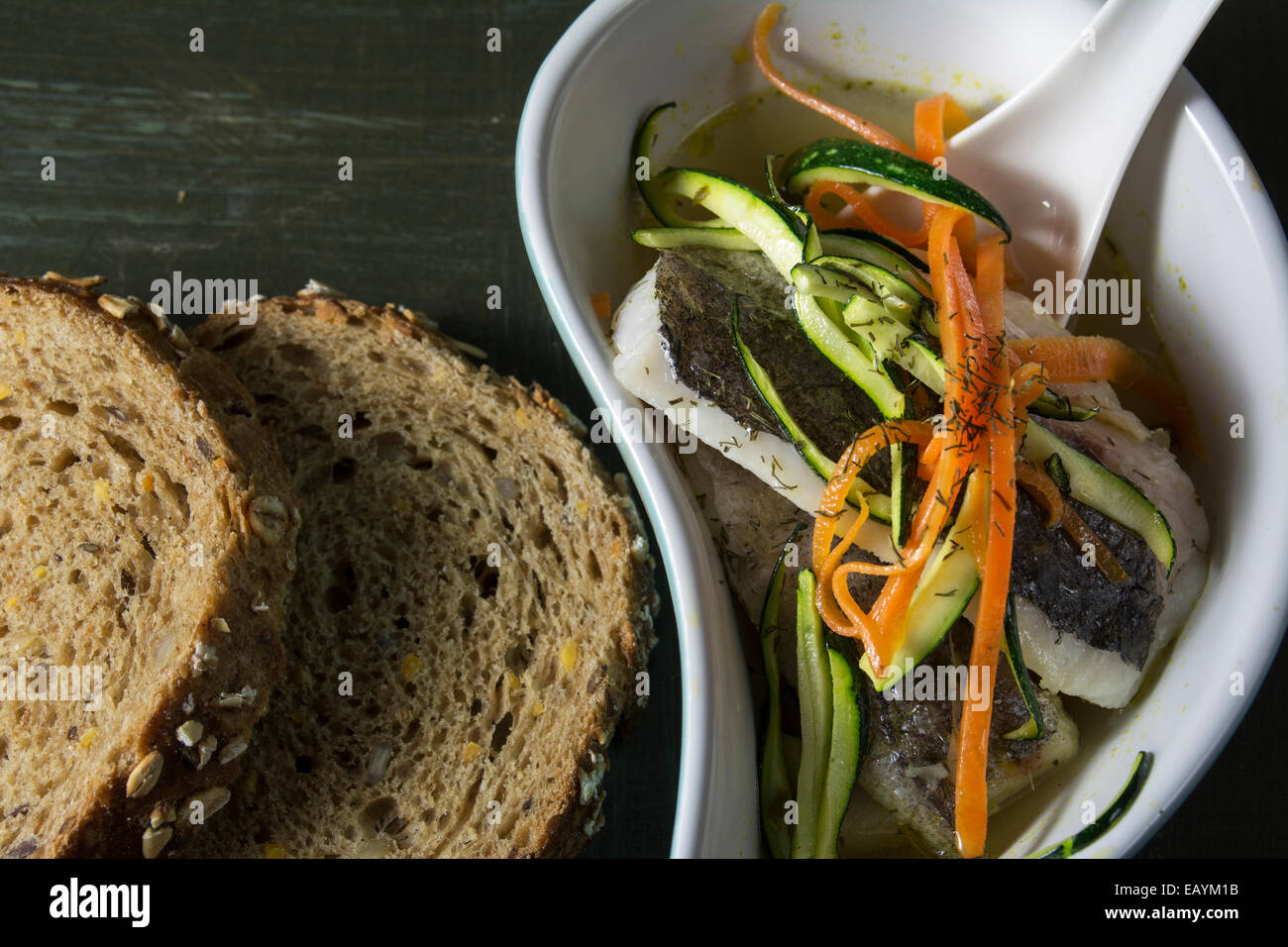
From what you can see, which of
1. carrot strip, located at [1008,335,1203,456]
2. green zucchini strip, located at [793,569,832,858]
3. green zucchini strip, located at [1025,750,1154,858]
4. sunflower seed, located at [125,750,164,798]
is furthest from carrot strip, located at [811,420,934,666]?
sunflower seed, located at [125,750,164,798]

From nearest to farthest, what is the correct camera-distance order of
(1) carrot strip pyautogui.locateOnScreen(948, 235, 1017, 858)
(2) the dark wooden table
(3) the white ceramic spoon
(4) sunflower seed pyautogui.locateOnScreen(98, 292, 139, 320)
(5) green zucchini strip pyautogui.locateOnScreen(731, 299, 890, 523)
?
(1) carrot strip pyautogui.locateOnScreen(948, 235, 1017, 858) < (5) green zucchini strip pyautogui.locateOnScreen(731, 299, 890, 523) < (3) the white ceramic spoon < (4) sunflower seed pyautogui.locateOnScreen(98, 292, 139, 320) < (2) the dark wooden table

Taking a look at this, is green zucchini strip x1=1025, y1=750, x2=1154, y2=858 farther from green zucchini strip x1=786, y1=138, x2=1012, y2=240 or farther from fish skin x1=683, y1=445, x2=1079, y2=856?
green zucchini strip x1=786, y1=138, x2=1012, y2=240

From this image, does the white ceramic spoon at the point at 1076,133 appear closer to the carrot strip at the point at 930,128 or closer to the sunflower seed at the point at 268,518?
the carrot strip at the point at 930,128

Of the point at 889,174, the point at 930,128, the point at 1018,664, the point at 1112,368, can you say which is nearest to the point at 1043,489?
the point at 1018,664

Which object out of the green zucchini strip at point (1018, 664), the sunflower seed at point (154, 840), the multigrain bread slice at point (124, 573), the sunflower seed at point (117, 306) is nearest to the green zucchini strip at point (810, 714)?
the green zucchini strip at point (1018, 664)

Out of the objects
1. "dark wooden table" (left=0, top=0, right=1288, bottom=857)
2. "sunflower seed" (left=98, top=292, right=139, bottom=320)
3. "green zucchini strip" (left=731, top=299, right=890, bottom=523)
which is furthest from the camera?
"dark wooden table" (left=0, top=0, right=1288, bottom=857)
